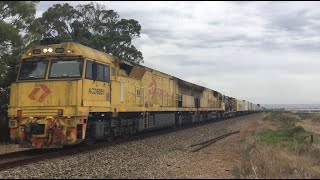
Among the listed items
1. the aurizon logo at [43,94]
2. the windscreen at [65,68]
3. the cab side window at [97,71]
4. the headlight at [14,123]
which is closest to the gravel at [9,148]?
the headlight at [14,123]

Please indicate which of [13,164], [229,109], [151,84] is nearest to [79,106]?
[13,164]

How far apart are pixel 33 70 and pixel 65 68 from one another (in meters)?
1.36

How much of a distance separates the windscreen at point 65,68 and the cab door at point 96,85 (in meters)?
0.34

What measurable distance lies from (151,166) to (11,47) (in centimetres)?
1264

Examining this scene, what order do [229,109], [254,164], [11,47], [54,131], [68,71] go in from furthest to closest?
1. [229,109]
2. [11,47]
3. [68,71]
4. [54,131]
5. [254,164]

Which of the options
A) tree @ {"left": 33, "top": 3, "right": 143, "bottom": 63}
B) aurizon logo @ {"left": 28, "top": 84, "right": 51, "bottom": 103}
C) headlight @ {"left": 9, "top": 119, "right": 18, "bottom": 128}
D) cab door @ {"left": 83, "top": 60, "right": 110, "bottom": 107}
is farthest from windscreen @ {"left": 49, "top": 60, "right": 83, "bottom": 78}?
tree @ {"left": 33, "top": 3, "right": 143, "bottom": 63}

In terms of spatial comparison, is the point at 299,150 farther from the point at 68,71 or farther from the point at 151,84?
the point at 151,84

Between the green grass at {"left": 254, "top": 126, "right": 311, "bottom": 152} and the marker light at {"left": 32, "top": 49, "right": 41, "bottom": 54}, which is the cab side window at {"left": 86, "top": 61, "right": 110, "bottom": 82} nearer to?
the marker light at {"left": 32, "top": 49, "right": 41, "bottom": 54}

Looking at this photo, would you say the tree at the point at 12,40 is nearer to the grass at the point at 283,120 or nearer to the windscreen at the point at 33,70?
the windscreen at the point at 33,70

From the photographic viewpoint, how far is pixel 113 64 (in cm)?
1672

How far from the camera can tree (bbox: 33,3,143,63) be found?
42.5m

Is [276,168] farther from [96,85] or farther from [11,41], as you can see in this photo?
[11,41]

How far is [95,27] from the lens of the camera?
44781 millimetres

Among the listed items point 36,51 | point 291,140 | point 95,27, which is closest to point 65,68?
point 36,51
